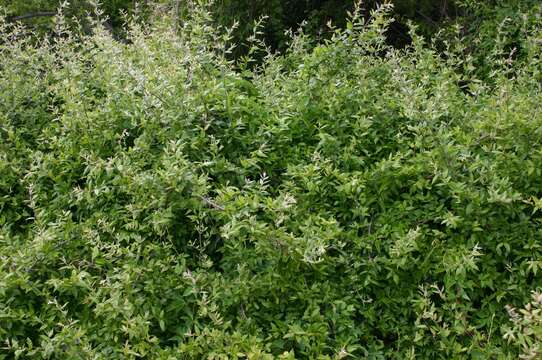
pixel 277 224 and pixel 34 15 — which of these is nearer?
pixel 277 224

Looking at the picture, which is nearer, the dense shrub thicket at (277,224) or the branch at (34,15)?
the dense shrub thicket at (277,224)

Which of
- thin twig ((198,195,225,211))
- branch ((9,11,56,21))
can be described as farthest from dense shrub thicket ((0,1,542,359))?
branch ((9,11,56,21))

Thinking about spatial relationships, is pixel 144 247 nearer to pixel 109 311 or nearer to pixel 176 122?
pixel 109 311

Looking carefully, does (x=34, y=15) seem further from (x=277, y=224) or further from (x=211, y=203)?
(x=277, y=224)

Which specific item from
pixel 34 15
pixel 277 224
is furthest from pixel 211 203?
pixel 34 15

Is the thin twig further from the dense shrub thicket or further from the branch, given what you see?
the branch

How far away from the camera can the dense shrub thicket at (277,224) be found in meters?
2.55

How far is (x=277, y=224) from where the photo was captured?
2.51 meters

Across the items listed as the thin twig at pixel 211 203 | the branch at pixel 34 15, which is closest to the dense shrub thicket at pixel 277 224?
the thin twig at pixel 211 203

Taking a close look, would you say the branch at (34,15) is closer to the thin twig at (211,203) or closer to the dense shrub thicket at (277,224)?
the dense shrub thicket at (277,224)

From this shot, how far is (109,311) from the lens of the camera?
2533mm

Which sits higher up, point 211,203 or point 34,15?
point 211,203

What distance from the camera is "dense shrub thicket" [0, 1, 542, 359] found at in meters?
2.55

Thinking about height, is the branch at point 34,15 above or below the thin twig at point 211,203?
below
